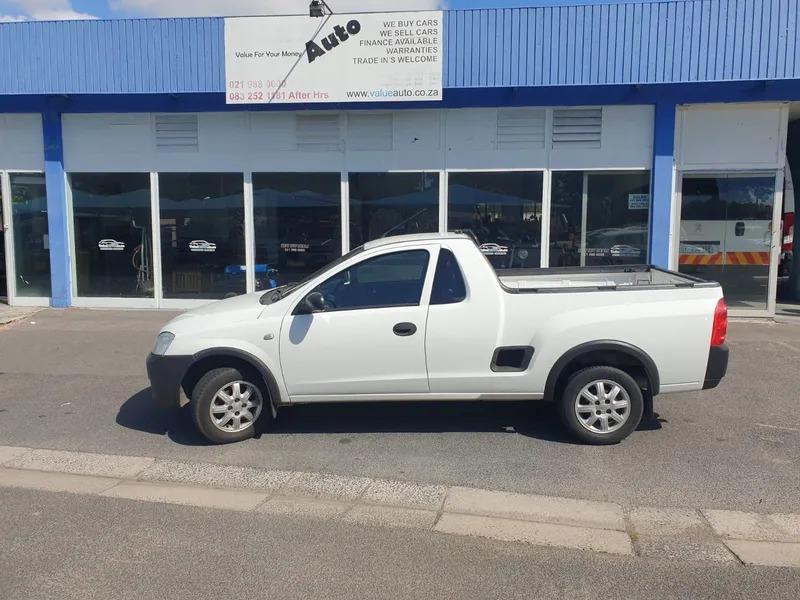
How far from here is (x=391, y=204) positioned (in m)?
11.7

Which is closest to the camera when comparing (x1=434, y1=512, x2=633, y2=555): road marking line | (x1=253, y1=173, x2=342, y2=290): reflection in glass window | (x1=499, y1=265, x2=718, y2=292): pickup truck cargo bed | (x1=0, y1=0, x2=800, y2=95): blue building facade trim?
(x1=434, y1=512, x2=633, y2=555): road marking line

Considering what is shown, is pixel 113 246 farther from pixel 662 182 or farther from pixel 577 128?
pixel 662 182

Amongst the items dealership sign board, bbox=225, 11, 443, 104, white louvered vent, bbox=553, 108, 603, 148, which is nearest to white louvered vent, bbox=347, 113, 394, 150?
dealership sign board, bbox=225, 11, 443, 104

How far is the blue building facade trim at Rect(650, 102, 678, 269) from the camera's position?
1088 centimetres

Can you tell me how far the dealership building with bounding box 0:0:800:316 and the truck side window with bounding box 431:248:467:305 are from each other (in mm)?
5661

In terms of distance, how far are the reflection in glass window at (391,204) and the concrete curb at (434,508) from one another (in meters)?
7.04

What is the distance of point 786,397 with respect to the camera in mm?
6855

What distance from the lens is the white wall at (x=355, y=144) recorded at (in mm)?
11172

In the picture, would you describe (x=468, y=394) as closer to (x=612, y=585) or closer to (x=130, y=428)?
(x=612, y=585)

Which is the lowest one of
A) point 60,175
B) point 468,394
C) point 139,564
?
point 139,564

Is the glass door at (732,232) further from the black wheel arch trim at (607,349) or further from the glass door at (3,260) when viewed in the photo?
the glass door at (3,260)

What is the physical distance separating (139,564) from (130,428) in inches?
106

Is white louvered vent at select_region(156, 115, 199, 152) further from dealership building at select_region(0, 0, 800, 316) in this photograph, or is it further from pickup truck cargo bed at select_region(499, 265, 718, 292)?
pickup truck cargo bed at select_region(499, 265, 718, 292)

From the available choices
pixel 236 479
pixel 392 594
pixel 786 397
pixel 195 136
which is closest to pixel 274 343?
pixel 236 479
